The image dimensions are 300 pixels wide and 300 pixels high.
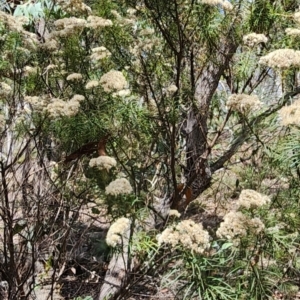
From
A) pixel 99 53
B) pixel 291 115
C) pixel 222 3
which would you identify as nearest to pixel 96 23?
pixel 99 53

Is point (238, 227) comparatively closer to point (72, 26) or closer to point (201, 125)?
point (72, 26)

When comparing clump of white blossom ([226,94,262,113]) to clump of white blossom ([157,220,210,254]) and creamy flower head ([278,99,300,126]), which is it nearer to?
creamy flower head ([278,99,300,126])

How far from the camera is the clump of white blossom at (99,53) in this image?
2.33 meters

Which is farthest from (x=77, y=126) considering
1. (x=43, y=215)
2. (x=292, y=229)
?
(x=292, y=229)

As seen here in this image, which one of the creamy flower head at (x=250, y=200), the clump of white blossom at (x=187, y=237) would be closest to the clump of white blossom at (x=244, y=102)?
the creamy flower head at (x=250, y=200)

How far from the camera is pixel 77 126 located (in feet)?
7.46

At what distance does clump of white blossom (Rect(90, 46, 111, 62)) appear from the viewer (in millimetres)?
2332

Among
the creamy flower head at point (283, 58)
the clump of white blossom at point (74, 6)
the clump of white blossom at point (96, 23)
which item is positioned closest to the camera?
the creamy flower head at point (283, 58)

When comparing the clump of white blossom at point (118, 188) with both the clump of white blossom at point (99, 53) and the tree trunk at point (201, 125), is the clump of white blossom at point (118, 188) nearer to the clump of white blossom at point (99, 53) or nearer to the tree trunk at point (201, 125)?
the clump of white blossom at point (99, 53)

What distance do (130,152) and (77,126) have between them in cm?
72

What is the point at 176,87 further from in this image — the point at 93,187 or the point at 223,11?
the point at 93,187

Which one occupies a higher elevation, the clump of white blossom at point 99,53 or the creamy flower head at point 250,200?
the clump of white blossom at point 99,53

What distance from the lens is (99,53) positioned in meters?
2.42

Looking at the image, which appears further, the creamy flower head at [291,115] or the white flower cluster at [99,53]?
the white flower cluster at [99,53]
